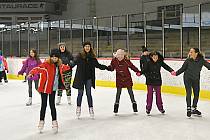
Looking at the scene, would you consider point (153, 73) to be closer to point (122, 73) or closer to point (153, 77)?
point (153, 77)

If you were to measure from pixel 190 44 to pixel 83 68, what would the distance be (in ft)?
15.2

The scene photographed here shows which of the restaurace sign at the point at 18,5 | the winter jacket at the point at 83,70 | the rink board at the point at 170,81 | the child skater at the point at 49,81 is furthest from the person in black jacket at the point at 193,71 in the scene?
the restaurace sign at the point at 18,5

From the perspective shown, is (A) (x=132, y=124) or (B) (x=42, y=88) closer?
(B) (x=42, y=88)

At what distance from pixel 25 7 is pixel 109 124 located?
69.4ft

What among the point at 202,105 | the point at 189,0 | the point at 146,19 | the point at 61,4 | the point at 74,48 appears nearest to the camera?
the point at 202,105

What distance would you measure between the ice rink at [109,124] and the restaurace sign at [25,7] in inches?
710

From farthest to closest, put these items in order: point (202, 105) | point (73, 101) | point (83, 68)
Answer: point (73, 101) → point (202, 105) → point (83, 68)

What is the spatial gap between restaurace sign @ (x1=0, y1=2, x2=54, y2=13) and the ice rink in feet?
59.2

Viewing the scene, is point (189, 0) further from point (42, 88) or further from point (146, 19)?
point (42, 88)

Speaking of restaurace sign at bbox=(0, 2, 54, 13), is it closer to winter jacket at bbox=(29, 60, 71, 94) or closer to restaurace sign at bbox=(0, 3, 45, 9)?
restaurace sign at bbox=(0, 3, 45, 9)

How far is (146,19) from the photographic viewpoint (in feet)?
36.7

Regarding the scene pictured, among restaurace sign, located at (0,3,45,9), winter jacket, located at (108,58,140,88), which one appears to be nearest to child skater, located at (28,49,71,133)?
winter jacket, located at (108,58,140,88)

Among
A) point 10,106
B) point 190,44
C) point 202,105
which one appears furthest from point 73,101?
point 190,44

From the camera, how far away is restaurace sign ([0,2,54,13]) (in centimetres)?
2472
